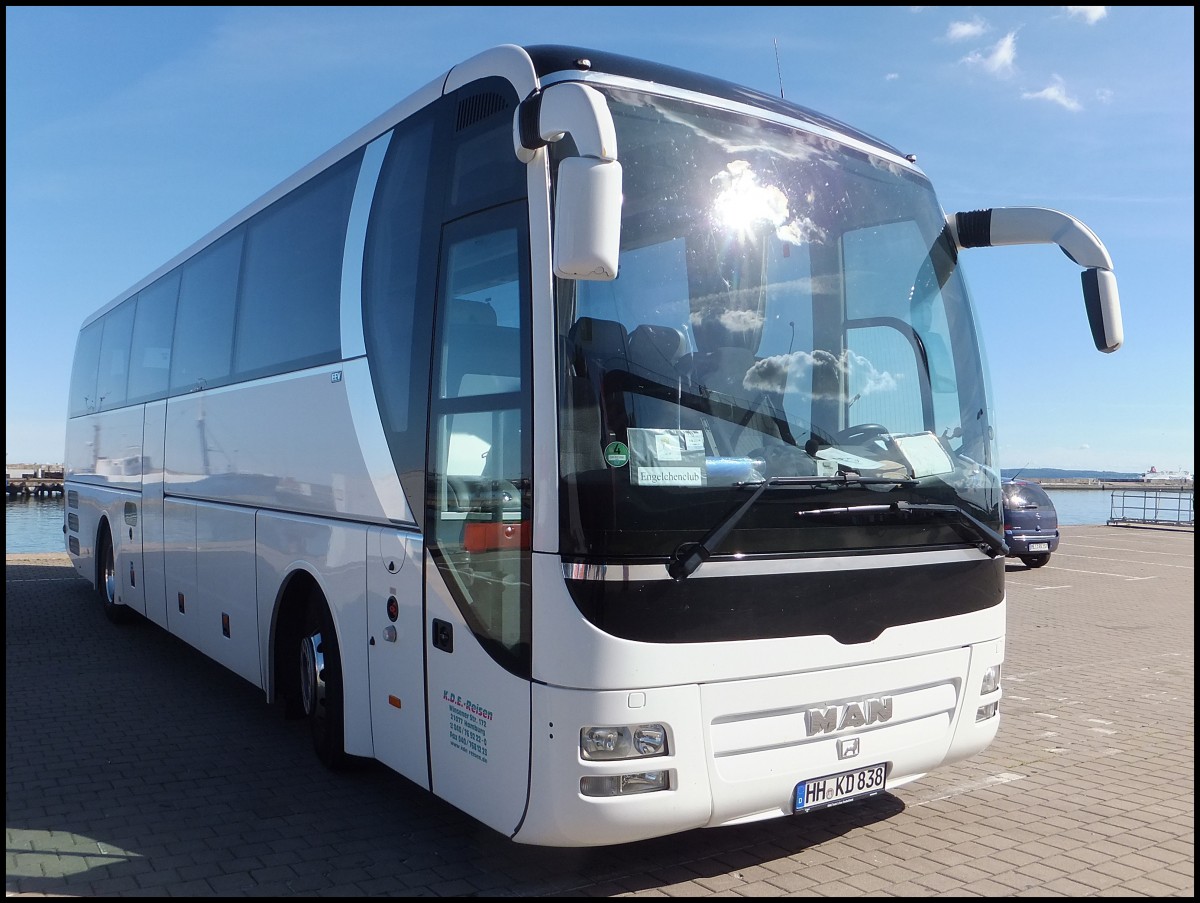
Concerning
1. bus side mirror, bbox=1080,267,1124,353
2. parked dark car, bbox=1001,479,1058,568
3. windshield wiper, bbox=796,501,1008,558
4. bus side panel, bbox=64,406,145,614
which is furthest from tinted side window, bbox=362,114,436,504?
parked dark car, bbox=1001,479,1058,568

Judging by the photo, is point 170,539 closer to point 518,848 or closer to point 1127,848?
point 518,848

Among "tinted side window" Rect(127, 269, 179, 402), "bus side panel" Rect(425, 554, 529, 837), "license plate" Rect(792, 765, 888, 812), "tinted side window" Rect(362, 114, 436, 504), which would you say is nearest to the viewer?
"bus side panel" Rect(425, 554, 529, 837)

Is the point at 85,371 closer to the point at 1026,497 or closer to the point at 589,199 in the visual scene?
the point at 589,199

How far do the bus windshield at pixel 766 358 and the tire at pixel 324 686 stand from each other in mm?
2485

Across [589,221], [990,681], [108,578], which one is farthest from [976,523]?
[108,578]

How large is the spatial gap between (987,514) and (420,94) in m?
3.43

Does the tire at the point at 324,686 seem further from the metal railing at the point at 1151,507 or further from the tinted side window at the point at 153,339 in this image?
the metal railing at the point at 1151,507

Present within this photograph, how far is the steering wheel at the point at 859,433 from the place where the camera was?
14.5ft

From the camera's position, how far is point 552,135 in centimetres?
390

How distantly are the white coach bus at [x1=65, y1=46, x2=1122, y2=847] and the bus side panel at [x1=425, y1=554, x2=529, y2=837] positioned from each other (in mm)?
15

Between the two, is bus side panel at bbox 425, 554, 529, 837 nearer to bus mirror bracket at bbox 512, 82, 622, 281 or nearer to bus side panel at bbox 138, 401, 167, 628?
bus mirror bracket at bbox 512, 82, 622, 281

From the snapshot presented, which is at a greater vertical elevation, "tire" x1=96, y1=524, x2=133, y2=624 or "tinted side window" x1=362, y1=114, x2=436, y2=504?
"tinted side window" x1=362, y1=114, x2=436, y2=504

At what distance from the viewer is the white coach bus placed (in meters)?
3.88

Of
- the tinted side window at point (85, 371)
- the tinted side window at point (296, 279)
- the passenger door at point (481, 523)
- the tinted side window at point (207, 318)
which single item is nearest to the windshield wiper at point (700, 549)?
the passenger door at point (481, 523)
